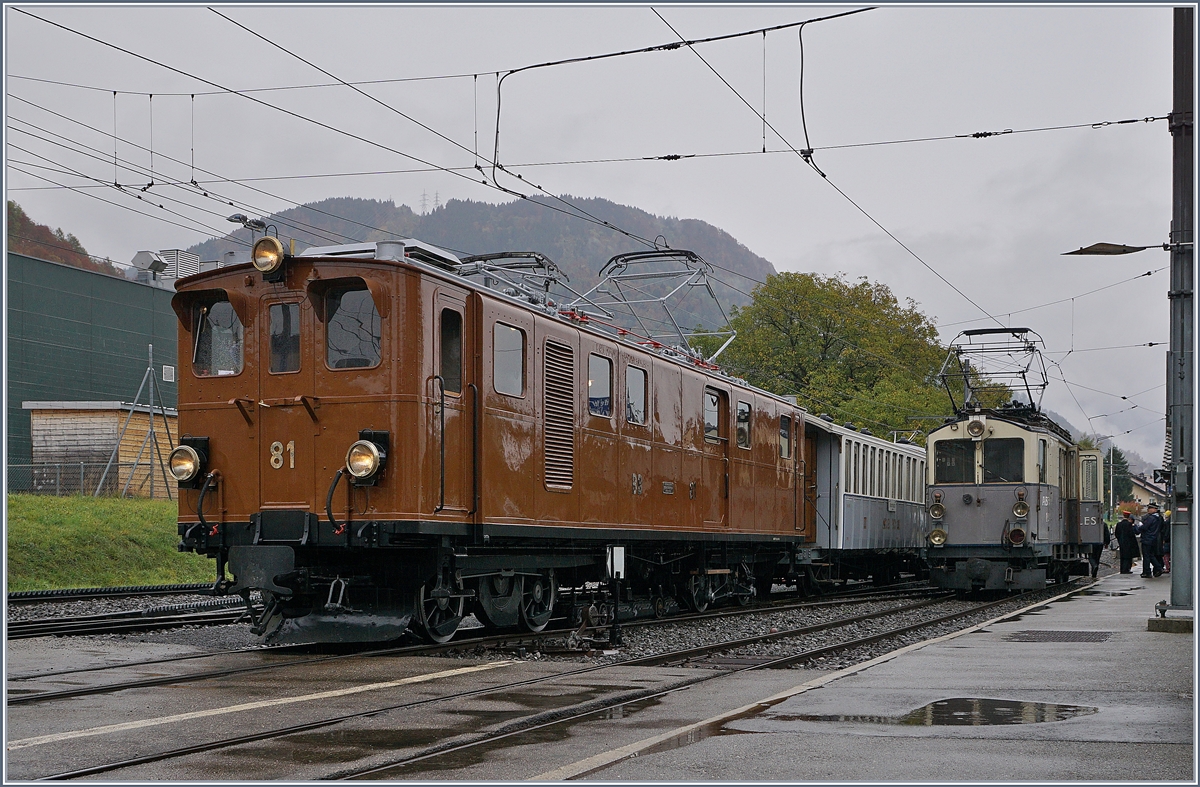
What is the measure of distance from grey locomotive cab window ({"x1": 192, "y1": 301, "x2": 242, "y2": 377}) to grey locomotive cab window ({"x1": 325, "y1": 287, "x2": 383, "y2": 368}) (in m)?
1.05

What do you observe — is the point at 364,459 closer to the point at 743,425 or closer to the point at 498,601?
the point at 498,601

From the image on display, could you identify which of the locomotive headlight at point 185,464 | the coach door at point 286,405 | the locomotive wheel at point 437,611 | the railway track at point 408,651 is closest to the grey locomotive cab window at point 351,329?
the coach door at point 286,405

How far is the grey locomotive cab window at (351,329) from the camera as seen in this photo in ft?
39.2

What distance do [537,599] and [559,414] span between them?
2262mm

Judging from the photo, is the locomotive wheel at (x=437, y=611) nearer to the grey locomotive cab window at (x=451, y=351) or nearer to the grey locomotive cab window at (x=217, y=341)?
the grey locomotive cab window at (x=451, y=351)

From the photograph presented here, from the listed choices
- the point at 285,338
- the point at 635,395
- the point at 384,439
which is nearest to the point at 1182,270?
the point at 635,395

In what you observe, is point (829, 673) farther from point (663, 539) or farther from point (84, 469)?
point (84, 469)

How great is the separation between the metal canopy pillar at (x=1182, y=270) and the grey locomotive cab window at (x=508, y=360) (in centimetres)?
742

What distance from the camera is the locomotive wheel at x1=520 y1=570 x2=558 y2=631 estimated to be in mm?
14586

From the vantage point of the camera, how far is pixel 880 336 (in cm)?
6000

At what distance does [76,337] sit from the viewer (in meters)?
41.8

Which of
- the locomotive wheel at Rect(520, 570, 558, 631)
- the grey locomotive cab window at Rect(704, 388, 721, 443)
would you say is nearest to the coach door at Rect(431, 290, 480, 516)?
the locomotive wheel at Rect(520, 570, 558, 631)

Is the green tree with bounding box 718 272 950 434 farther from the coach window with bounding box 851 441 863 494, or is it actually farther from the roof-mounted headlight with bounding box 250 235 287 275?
the roof-mounted headlight with bounding box 250 235 287 275

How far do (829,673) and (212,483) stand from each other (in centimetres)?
608
